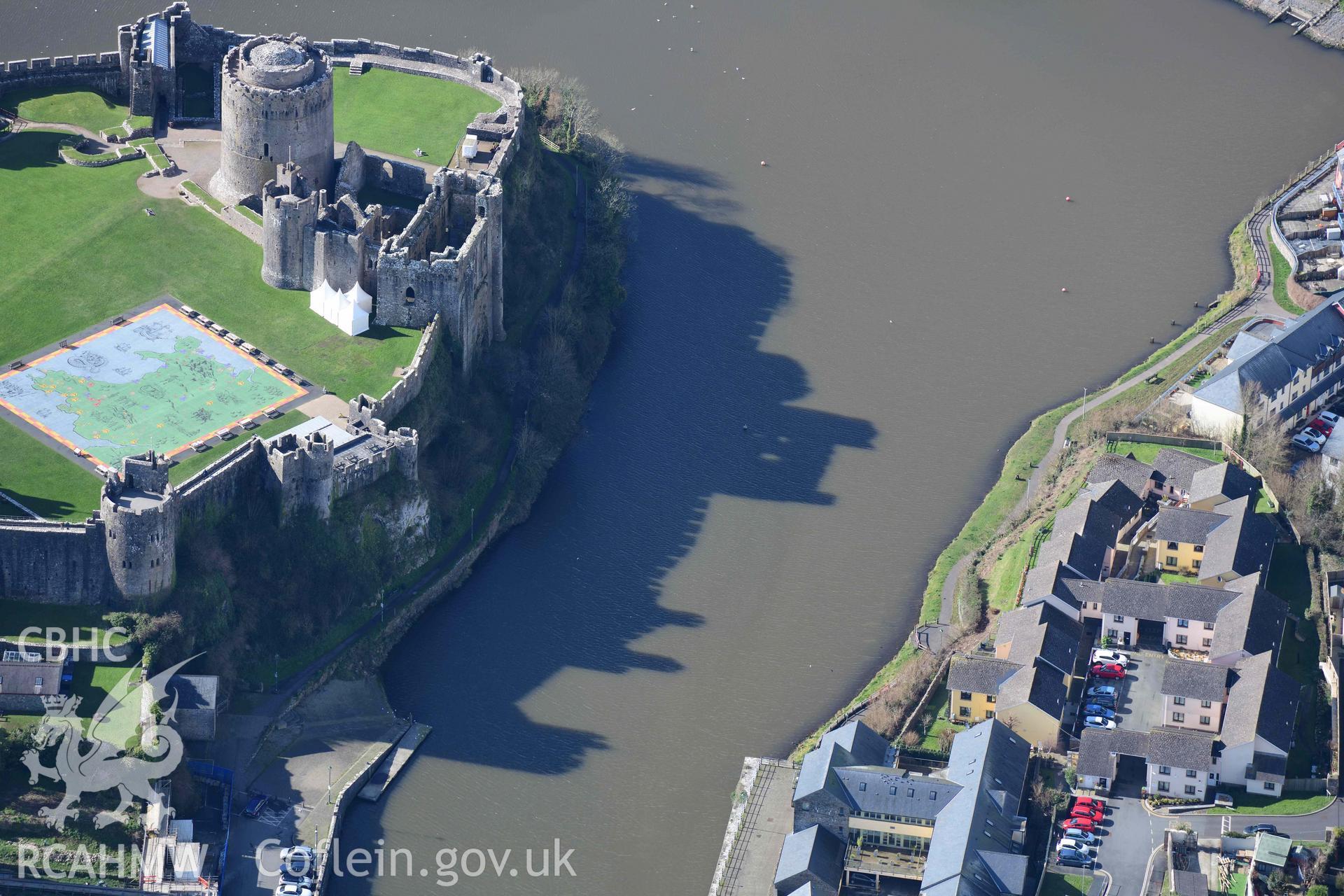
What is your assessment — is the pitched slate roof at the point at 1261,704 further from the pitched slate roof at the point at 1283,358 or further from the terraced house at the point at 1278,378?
the pitched slate roof at the point at 1283,358

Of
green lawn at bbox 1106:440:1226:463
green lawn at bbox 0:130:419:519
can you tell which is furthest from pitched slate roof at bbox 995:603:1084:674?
green lawn at bbox 0:130:419:519

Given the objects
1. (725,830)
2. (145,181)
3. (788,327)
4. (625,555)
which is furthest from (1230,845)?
(145,181)

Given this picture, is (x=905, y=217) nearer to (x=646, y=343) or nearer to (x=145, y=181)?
(x=646, y=343)

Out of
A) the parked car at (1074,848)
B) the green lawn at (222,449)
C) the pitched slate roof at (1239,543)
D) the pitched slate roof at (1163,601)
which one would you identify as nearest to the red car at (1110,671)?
the pitched slate roof at (1163,601)

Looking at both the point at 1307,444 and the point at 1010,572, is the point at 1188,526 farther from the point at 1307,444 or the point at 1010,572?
the point at 1307,444

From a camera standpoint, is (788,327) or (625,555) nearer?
(625,555)

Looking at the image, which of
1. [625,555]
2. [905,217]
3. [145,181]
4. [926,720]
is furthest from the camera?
[905,217]

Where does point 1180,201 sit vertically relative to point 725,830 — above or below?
above
